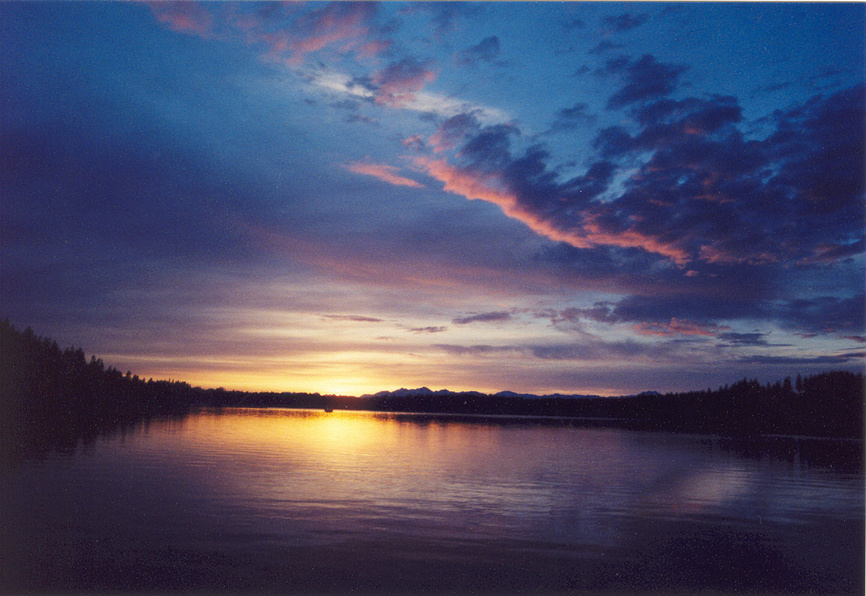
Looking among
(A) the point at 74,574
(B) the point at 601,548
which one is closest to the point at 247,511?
(A) the point at 74,574

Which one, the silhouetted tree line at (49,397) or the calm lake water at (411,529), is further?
the silhouetted tree line at (49,397)

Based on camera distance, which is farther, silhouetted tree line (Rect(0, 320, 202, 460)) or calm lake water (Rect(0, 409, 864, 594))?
silhouetted tree line (Rect(0, 320, 202, 460))

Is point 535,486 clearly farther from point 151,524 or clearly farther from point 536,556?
point 151,524

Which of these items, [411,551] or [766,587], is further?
[411,551]

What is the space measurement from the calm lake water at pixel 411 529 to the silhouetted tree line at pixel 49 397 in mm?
30739

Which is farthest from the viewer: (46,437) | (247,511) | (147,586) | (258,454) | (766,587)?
(46,437)

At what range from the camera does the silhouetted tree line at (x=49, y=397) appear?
73363 mm

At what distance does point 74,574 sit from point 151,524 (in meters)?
6.83

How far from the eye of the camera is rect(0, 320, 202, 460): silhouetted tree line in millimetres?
73363

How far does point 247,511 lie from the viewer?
28.8 m

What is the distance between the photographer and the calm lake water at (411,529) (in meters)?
19.4

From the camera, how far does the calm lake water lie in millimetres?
19406

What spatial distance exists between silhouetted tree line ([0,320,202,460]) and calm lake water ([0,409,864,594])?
30.7m

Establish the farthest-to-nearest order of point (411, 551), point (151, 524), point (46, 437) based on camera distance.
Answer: point (46, 437), point (151, 524), point (411, 551)
